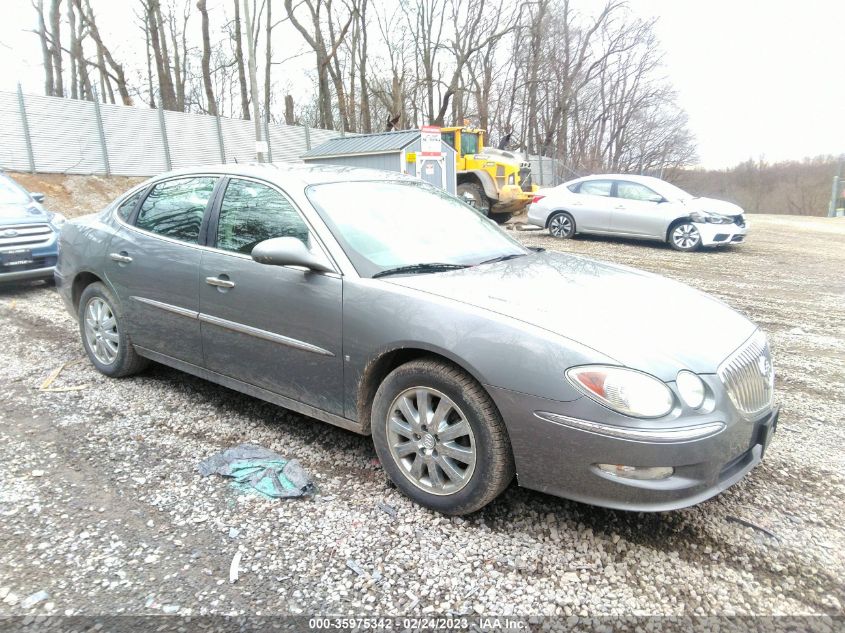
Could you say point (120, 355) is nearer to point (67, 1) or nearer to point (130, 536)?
point (130, 536)

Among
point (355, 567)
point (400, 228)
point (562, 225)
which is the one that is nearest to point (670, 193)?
point (562, 225)

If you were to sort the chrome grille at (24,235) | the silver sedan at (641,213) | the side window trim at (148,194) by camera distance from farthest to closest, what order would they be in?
the silver sedan at (641,213) < the chrome grille at (24,235) < the side window trim at (148,194)

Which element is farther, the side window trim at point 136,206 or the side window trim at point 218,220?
the side window trim at point 136,206

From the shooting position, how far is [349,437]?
135 inches

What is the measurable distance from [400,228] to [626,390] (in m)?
1.62

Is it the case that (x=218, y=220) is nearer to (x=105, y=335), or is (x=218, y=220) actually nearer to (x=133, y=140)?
(x=105, y=335)

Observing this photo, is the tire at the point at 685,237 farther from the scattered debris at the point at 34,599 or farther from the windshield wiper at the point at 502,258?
the scattered debris at the point at 34,599

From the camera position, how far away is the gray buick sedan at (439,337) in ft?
7.30

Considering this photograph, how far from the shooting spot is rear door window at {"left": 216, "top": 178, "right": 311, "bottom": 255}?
3184 millimetres

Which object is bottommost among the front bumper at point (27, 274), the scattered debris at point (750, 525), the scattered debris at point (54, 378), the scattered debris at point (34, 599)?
the scattered debris at point (750, 525)

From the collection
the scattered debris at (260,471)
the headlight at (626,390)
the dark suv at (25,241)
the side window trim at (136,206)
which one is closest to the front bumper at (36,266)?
the dark suv at (25,241)

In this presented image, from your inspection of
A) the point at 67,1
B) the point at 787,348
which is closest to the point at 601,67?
the point at 67,1

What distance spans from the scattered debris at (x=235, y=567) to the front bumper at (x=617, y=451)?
1202mm

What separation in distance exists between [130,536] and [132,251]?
7.14ft
